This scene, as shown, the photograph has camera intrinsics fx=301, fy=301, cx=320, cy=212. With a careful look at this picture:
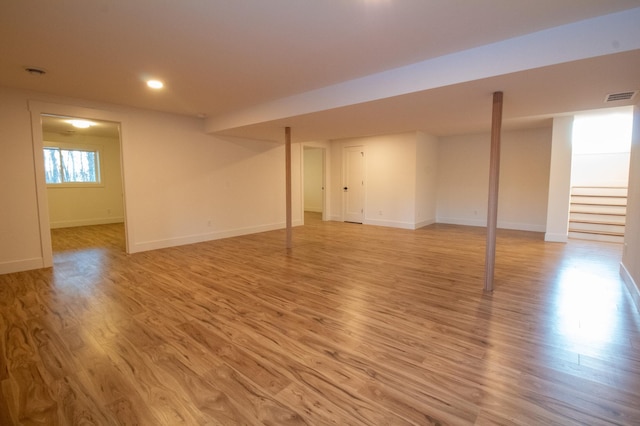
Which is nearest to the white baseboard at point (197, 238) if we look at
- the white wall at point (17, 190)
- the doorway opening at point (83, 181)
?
the white wall at point (17, 190)

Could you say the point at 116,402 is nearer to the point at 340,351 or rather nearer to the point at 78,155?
the point at 340,351

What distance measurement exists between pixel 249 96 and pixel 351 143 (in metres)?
4.68

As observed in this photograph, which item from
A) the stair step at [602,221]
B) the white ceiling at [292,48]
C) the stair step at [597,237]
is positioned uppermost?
the white ceiling at [292,48]

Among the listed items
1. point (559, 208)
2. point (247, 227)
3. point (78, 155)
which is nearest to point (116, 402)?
point (247, 227)

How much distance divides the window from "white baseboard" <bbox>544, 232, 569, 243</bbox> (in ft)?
37.2

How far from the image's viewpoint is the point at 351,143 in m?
8.69

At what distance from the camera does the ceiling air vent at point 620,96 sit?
3.30 meters

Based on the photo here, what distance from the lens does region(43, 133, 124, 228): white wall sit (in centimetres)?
788

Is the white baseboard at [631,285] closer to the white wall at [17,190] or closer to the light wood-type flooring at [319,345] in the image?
the light wood-type flooring at [319,345]

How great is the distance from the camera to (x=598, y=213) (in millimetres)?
6496

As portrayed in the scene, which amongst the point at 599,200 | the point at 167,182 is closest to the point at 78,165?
the point at 167,182

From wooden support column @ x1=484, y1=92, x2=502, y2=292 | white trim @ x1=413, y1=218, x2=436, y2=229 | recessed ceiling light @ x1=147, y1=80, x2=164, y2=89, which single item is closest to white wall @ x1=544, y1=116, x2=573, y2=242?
white trim @ x1=413, y1=218, x2=436, y2=229

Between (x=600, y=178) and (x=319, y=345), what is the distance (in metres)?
8.76

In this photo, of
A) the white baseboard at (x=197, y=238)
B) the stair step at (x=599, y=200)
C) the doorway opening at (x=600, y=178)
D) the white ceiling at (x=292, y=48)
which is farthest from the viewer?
the stair step at (x=599, y=200)
